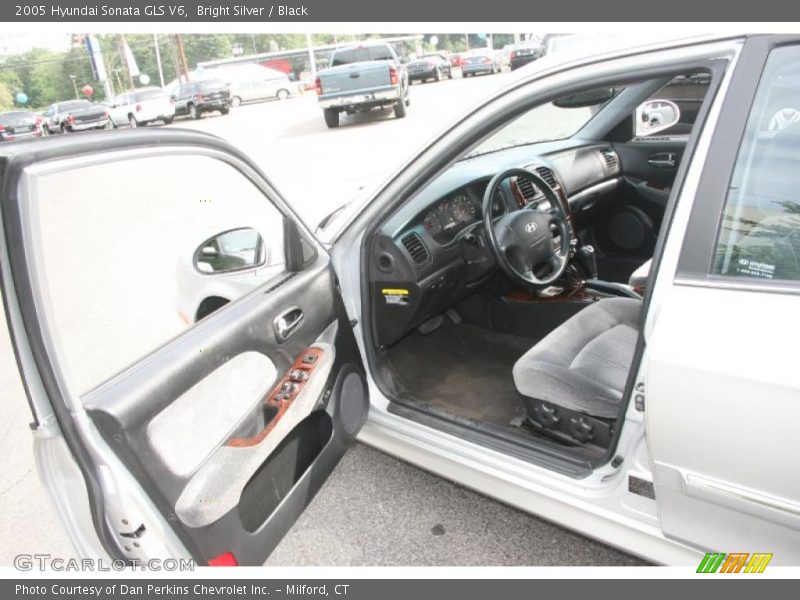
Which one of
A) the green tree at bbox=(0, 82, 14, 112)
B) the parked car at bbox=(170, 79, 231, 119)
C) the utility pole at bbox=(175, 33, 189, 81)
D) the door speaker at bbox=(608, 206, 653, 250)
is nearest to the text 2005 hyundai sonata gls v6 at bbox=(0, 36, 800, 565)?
the door speaker at bbox=(608, 206, 653, 250)

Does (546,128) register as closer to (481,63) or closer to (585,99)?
(585,99)

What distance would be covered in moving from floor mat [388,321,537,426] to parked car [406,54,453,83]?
81.9 feet

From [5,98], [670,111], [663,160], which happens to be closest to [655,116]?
[670,111]

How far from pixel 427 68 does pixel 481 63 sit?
244 cm

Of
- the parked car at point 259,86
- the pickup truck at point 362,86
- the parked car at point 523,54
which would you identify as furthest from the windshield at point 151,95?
the parked car at point 523,54

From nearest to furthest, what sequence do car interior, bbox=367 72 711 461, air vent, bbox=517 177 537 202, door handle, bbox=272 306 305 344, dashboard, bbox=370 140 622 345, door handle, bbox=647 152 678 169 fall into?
door handle, bbox=272 306 305 344
car interior, bbox=367 72 711 461
dashboard, bbox=370 140 622 345
air vent, bbox=517 177 537 202
door handle, bbox=647 152 678 169

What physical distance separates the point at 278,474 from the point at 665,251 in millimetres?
1314

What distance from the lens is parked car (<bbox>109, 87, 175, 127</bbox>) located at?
2244 centimetres

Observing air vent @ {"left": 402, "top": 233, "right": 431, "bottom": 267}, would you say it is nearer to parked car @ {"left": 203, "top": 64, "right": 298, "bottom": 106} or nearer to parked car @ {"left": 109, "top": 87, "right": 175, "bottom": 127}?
parked car @ {"left": 109, "top": 87, "right": 175, "bottom": 127}

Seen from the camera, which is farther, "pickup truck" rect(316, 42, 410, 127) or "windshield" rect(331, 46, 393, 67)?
"windshield" rect(331, 46, 393, 67)

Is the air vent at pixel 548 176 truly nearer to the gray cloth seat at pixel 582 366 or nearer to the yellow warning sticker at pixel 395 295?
the gray cloth seat at pixel 582 366

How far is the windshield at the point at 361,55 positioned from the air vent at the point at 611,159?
12.1 metres

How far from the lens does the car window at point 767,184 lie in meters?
1.43

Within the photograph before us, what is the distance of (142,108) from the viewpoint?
22344mm
